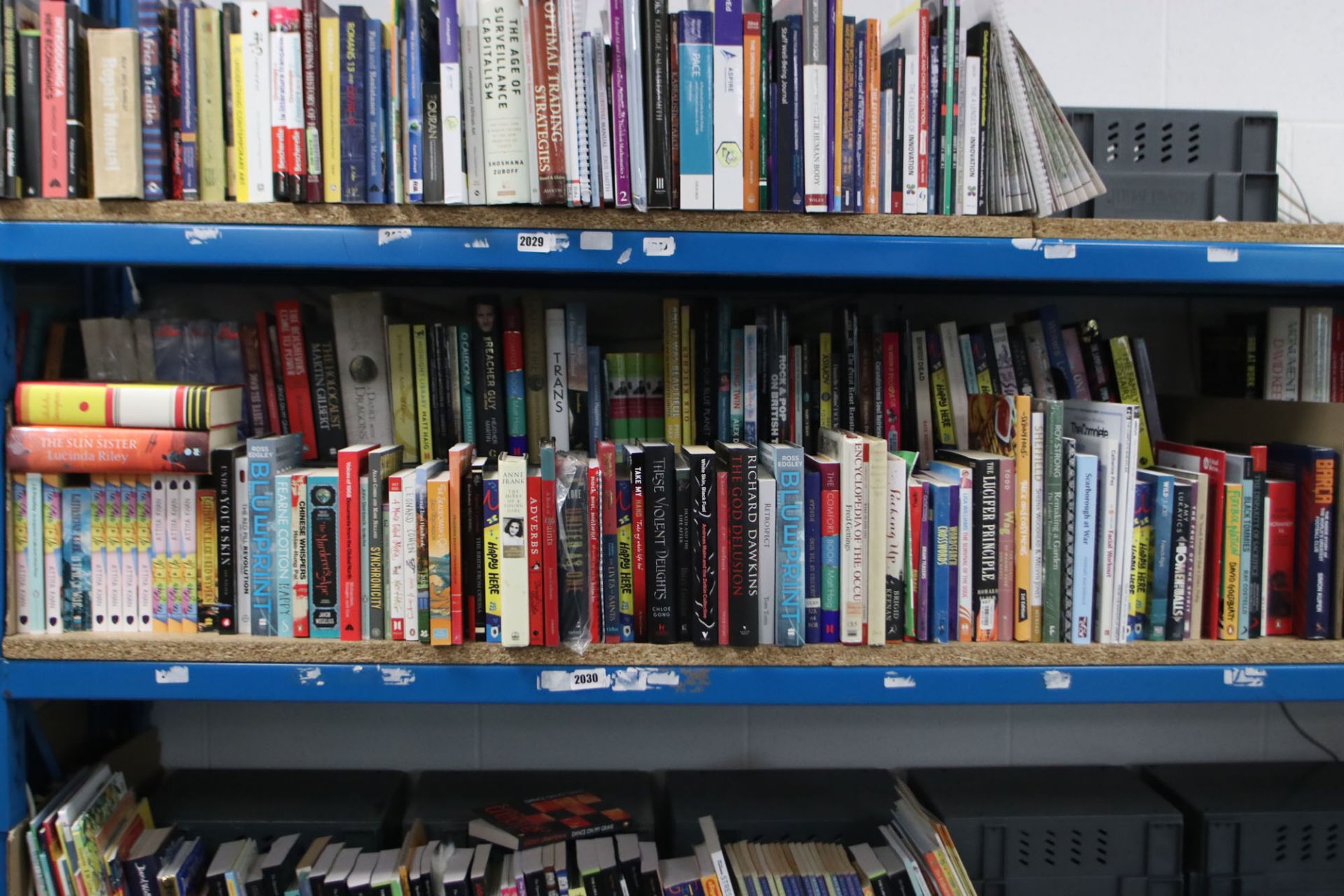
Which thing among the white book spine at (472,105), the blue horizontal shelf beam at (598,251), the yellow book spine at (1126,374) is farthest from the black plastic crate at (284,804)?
the yellow book spine at (1126,374)

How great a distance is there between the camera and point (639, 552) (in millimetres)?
1005

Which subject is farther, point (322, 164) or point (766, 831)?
point (766, 831)

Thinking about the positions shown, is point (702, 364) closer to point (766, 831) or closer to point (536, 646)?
point (536, 646)

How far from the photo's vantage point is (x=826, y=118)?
3.22ft

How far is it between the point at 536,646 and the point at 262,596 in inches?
13.4

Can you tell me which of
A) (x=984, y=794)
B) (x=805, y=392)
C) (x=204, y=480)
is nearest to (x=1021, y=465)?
(x=805, y=392)

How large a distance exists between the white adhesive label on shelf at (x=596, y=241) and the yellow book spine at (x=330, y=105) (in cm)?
29

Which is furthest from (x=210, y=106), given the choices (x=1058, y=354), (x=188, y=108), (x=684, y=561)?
(x=1058, y=354)

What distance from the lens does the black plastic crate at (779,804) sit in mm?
1176

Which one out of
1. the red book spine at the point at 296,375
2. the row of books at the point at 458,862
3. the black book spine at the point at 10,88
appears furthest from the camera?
the red book spine at the point at 296,375

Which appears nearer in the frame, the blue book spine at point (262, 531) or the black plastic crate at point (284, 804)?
the blue book spine at point (262, 531)

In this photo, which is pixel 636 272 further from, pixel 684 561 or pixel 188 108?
pixel 188 108

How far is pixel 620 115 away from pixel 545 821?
94 cm

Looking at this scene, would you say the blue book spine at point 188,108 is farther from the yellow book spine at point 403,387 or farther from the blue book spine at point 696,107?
the blue book spine at point 696,107
